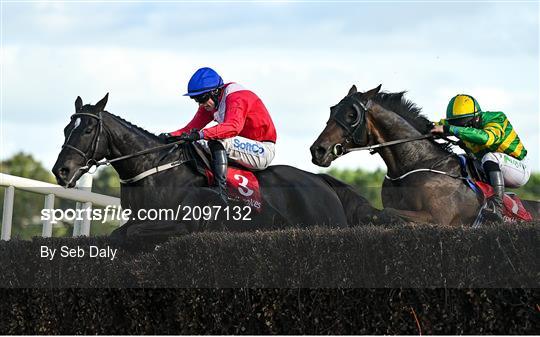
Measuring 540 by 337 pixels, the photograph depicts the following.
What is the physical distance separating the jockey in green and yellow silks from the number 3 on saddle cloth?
1641mm

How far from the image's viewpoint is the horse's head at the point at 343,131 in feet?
25.1

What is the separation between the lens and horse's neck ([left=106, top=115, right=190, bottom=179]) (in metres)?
7.49

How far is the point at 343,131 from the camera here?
7.77 meters

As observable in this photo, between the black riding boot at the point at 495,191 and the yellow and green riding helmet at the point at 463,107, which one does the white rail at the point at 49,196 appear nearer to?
the yellow and green riding helmet at the point at 463,107

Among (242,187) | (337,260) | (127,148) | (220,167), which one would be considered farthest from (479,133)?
(127,148)

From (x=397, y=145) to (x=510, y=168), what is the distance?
982 mm

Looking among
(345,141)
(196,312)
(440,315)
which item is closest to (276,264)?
(196,312)

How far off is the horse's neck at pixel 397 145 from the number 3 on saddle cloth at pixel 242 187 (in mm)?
1132

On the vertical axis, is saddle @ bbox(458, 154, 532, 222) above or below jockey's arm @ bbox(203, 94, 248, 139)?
below

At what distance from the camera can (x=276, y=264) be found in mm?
6270

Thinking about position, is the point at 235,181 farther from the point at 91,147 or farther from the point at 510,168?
the point at 510,168

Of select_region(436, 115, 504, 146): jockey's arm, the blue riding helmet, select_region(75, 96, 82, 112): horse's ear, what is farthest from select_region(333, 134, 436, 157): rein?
select_region(75, 96, 82, 112): horse's ear

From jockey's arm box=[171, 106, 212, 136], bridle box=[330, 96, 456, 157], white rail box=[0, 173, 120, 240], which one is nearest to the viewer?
bridle box=[330, 96, 456, 157]

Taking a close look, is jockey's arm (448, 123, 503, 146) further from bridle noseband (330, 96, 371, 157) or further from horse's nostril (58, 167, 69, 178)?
horse's nostril (58, 167, 69, 178)
